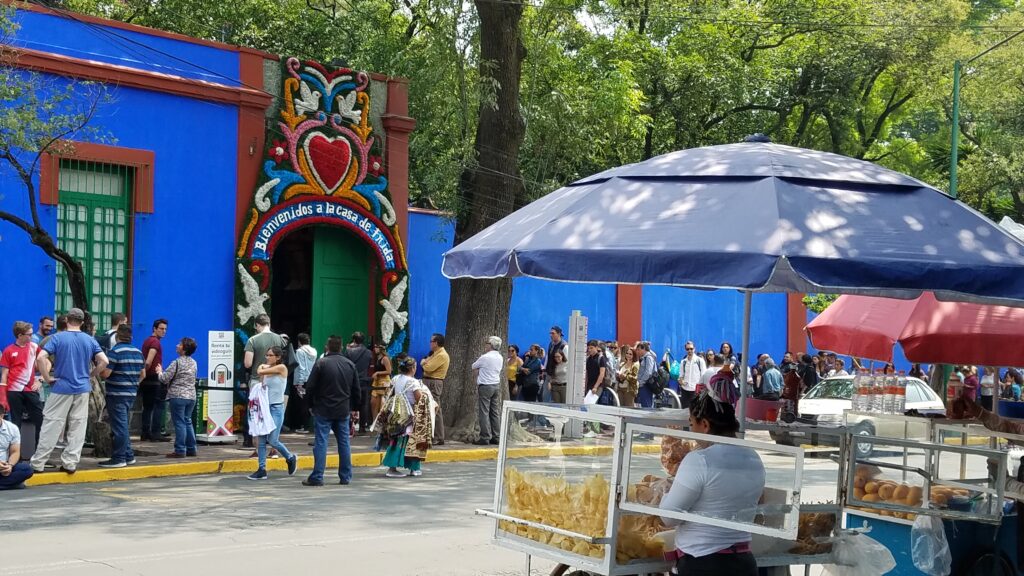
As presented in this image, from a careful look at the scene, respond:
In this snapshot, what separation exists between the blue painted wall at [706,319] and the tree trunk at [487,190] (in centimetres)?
1045

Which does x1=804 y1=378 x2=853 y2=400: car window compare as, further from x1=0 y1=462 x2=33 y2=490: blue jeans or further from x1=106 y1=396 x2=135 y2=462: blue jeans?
x1=0 y1=462 x2=33 y2=490: blue jeans

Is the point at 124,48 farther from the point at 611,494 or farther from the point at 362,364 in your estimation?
the point at 611,494

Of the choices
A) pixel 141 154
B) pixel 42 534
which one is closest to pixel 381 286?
pixel 141 154

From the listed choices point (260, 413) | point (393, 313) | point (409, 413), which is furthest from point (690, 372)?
point (260, 413)

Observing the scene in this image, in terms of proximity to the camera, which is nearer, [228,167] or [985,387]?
[228,167]

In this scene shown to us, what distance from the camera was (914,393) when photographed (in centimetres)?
2086

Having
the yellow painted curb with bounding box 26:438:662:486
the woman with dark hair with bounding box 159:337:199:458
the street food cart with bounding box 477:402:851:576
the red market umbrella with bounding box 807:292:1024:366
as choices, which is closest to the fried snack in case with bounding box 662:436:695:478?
the street food cart with bounding box 477:402:851:576

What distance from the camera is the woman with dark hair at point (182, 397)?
15.9 metres

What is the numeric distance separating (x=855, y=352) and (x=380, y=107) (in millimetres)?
14097

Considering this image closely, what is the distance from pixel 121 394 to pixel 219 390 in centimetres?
284

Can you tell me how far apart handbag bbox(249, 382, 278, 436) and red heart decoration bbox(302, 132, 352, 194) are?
730 centimetres

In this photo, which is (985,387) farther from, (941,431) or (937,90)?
(941,431)

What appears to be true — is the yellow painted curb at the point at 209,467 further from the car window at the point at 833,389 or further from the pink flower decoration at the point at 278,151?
the car window at the point at 833,389

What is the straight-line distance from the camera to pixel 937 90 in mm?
34844
